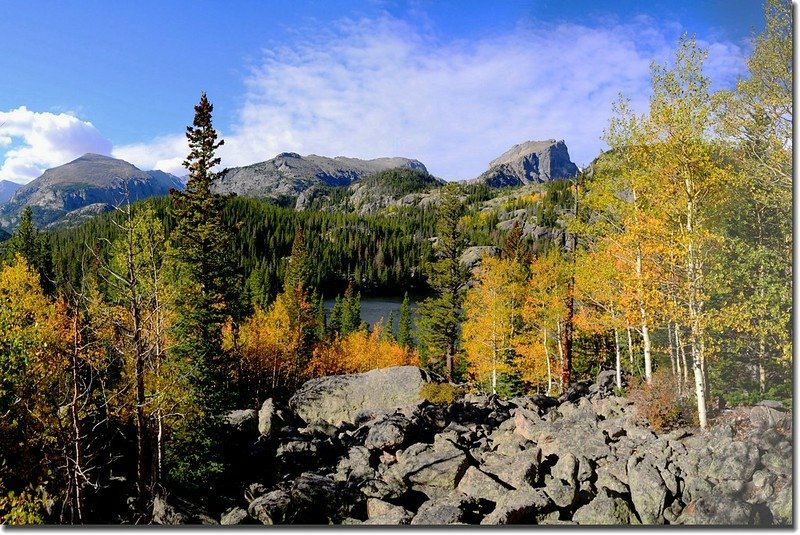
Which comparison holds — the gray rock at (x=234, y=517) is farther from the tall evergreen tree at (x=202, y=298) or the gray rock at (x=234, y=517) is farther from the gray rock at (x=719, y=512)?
the gray rock at (x=719, y=512)

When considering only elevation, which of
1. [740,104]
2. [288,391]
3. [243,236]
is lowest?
[288,391]

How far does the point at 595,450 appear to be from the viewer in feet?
32.6

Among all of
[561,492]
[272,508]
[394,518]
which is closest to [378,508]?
[394,518]

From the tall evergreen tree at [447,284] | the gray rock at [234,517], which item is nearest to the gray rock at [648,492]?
the gray rock at [234,517]

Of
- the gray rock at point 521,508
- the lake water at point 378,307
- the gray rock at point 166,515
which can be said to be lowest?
the lake water at point 378,307

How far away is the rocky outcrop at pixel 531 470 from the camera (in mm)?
7375

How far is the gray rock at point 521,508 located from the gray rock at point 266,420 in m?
10.7

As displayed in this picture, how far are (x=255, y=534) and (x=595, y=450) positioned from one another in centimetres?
714

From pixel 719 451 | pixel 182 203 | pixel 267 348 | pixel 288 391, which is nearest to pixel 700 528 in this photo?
pixel 719 451

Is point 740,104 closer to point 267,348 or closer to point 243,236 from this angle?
point 267,348

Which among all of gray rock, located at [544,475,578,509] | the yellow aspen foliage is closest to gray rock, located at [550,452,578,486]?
gray rock, located at [544,475,578,509]

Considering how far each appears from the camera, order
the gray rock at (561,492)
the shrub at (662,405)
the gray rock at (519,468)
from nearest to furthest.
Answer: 1. the gray rock at (561,492)
2. the gray rock at (519,468)
3. the shrub at (662,405)

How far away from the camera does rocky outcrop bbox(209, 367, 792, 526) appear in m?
7.38

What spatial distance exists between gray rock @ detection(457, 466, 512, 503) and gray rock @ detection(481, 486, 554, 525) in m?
0.86
